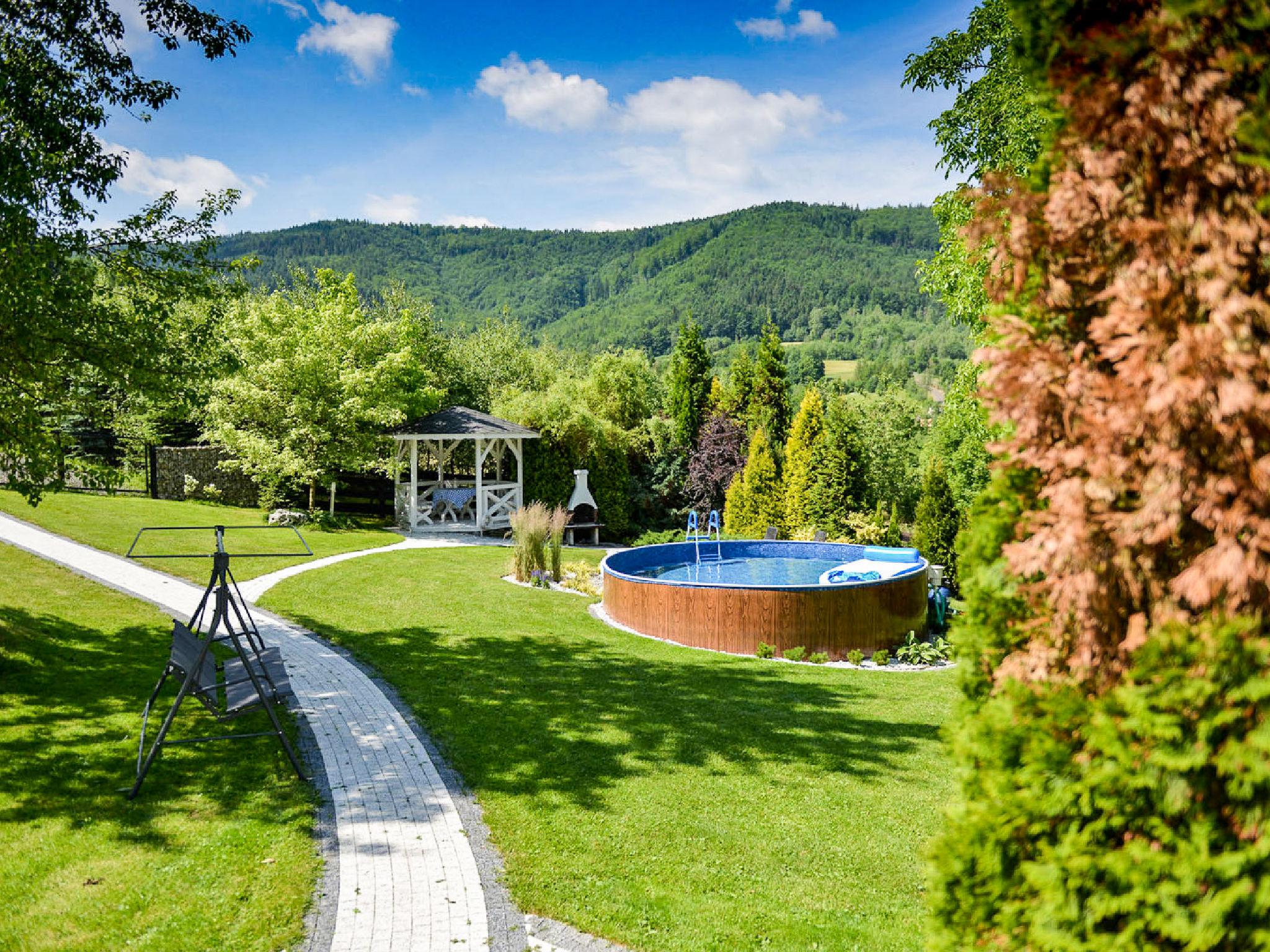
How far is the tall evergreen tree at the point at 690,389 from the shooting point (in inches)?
944

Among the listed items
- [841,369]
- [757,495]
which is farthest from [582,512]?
[841,369]

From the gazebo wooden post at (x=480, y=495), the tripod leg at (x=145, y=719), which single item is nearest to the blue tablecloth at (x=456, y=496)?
the gazebo wooden post at (x=480, y=495)

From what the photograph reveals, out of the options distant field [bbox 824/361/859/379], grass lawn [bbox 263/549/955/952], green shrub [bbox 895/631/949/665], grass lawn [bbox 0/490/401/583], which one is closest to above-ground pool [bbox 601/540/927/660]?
green shrub [bbox 895/631/949/665]

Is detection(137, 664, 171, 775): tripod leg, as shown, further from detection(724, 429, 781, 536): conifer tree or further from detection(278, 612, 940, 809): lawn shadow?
detection(724, 429, 781, 536): conifer tree

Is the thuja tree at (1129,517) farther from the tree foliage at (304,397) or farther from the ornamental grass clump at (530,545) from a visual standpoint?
the tree foliage at (304,397)

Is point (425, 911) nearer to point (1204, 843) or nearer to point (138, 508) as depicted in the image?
point (1204, 843)

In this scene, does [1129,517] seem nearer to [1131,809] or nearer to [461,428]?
[1131,809]

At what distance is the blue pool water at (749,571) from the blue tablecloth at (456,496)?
7645 millimetres

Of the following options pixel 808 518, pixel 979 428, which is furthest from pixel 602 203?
pixel 979 428

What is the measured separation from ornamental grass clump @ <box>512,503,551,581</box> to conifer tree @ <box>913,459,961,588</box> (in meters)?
7.61

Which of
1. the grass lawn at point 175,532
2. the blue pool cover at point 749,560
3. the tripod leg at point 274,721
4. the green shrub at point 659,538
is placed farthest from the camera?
the green shrub at point 659,538

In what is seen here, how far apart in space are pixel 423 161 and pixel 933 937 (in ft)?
71.9

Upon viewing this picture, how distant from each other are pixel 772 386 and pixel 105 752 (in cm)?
1933

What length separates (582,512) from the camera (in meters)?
22.0
